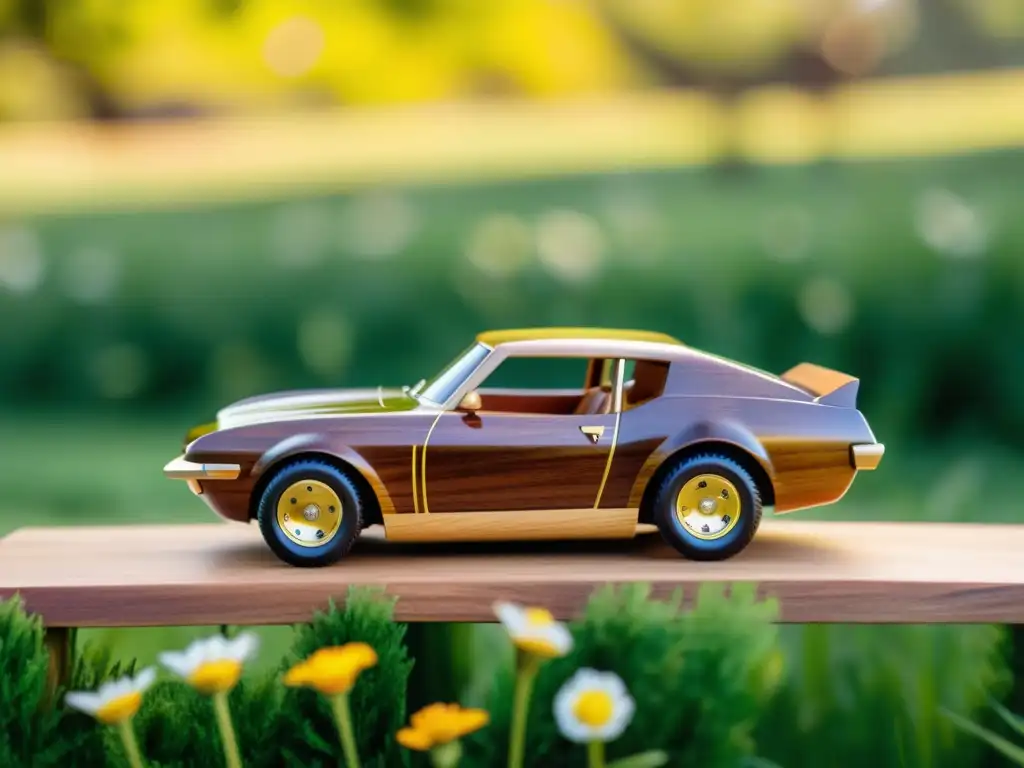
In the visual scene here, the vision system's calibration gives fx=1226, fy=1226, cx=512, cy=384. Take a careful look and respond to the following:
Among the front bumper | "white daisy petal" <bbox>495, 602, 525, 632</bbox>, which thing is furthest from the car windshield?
"white daisy petal" <bbox>495, 602, 525, 632</bbox>

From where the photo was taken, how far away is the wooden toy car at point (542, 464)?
5.08 ft

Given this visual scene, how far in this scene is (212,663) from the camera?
1159 mm

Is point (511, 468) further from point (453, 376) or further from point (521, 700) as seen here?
point (521, 700)

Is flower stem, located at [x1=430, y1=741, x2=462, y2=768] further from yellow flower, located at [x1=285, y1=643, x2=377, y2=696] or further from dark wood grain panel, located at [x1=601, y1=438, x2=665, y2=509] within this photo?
dark wood grain panel, located at [x1=601, y1=438, x2=665, y2=509]

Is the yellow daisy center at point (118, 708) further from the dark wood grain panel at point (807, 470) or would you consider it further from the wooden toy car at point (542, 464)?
the dark wood grain panel at point (807, 470)

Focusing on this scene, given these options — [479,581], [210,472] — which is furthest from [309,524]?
[479,581]

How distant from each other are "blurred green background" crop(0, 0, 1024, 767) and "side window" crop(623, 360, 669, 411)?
0.67 m

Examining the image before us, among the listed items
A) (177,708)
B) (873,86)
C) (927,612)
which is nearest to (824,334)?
(873,86)

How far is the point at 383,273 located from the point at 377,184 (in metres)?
0.19

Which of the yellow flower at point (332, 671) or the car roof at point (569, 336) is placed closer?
the yellow flower at point (332, 671)

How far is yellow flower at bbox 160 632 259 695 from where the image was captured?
115cm

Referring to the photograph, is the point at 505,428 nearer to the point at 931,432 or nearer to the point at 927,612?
the point at 927,612

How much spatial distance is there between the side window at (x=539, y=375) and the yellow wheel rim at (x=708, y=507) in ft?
2.63

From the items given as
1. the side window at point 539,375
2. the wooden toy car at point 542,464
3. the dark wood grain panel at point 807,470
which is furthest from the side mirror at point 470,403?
the side window at point 539,375
